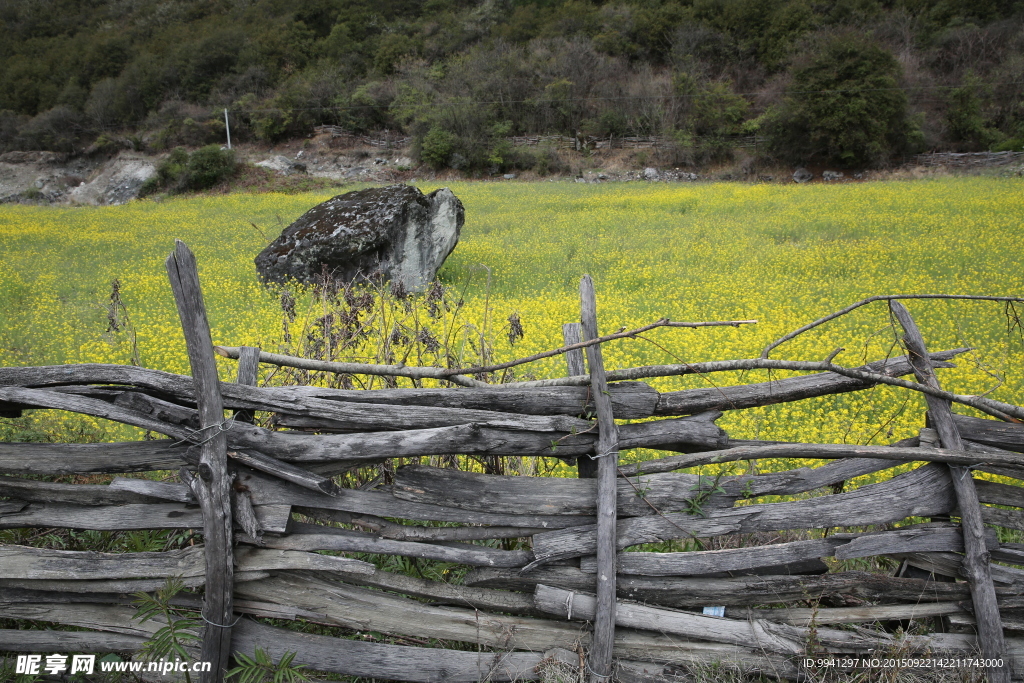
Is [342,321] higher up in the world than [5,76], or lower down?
lower down

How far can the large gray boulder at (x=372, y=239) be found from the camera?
11445mm

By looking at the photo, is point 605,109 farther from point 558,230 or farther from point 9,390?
point 9,390

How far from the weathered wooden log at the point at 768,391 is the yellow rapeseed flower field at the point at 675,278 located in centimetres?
15

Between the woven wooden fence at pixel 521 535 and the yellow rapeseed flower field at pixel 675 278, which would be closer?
the woven wooden fence at pixel 521 535

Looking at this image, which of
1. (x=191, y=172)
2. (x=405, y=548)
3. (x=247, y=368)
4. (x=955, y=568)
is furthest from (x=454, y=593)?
(x=191, y=172)

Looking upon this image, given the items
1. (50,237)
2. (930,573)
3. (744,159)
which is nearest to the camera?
(930,573)

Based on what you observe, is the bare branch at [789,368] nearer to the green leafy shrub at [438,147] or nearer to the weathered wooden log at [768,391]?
the weathered wooden log at [768,391]

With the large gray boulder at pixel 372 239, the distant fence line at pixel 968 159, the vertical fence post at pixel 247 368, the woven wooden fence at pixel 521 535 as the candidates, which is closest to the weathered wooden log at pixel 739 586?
the woven wooden fence at pixel 521 535

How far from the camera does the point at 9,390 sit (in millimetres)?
3082

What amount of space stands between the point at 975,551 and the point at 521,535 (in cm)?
217

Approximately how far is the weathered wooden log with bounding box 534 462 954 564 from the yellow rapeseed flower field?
1.82 ft

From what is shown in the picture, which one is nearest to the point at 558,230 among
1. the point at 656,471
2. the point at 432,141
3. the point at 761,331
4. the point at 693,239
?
the point at 693,239

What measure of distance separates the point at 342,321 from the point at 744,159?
3531 cm

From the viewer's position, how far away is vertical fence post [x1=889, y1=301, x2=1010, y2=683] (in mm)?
3023
